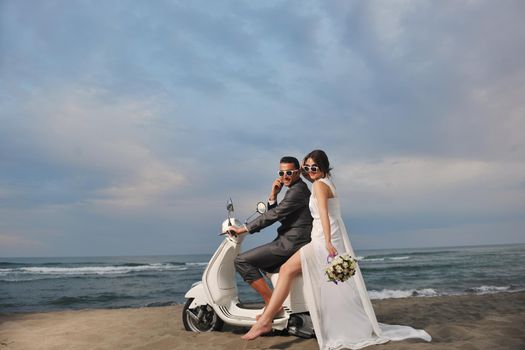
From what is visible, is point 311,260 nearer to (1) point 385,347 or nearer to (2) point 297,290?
(2) point 297,290

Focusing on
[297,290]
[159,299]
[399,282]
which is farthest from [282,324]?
[399,282]

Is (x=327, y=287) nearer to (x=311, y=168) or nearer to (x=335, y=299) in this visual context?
(x=335, y=299)

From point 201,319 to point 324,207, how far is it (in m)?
2.01

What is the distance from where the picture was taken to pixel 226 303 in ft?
14.6

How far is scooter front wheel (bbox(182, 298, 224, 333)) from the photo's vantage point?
15.2 ft

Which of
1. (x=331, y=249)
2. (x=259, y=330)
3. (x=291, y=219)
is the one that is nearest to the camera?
(x=331, y=249)

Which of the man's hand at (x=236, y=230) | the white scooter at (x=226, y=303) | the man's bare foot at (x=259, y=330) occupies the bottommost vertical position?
the man's bare foot at (x=259, y=330)

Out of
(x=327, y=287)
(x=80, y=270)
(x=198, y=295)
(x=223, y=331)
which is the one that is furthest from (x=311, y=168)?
(x=80, y=270)

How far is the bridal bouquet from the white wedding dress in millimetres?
297

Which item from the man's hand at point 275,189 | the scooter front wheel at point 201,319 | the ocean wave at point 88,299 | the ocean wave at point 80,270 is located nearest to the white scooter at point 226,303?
the scooter front wheel at point 201,319

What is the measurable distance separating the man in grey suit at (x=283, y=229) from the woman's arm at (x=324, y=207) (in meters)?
0.29

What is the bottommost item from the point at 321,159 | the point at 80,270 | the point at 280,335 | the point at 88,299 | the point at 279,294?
the point at 88,299

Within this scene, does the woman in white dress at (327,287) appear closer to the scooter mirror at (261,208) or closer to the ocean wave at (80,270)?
the scooter mirror at (261,208)

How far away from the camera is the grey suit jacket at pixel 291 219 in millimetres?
4023
